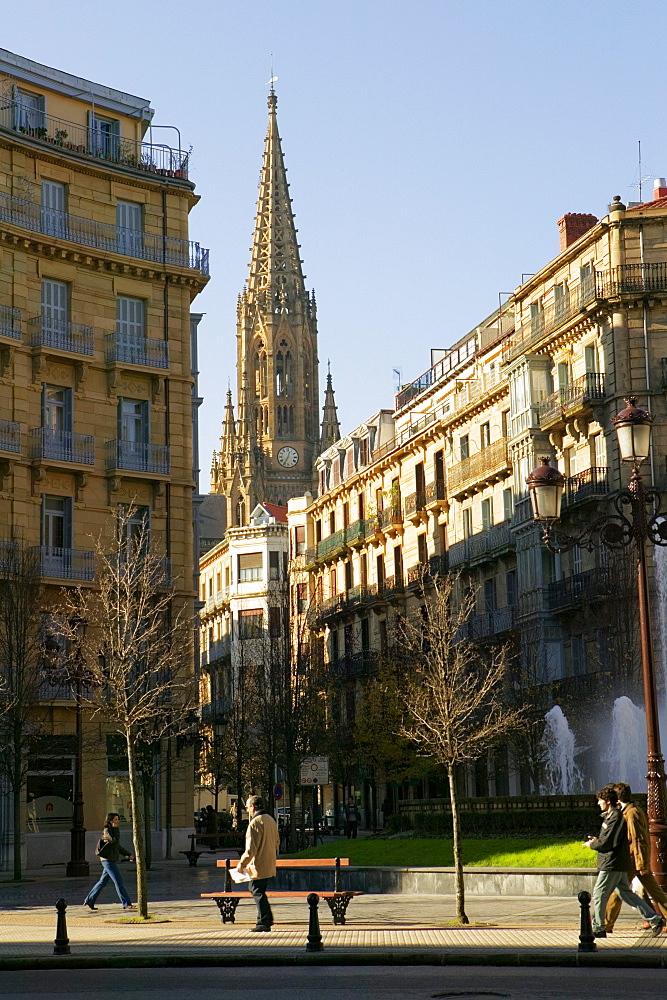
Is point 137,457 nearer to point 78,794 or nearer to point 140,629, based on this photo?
point 140,629

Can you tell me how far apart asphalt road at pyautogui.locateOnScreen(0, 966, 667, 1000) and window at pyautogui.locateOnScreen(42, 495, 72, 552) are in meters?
25.9

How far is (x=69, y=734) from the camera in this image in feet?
130

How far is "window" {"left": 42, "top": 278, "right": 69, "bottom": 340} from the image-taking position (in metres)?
41.0

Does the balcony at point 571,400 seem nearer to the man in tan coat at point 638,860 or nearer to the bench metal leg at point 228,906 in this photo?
the bench metal leg at point 228,906

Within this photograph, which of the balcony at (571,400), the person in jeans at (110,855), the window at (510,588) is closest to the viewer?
the person in jeans at (110,855)

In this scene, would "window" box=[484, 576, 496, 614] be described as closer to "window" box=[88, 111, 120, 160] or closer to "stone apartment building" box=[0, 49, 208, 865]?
"stone apartment building" box=[0, 49, 208, 865]

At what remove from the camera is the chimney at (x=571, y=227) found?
52062mm

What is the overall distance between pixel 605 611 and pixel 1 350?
1841 cm

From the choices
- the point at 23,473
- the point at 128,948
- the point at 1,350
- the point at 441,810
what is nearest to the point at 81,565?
the point at 23,473

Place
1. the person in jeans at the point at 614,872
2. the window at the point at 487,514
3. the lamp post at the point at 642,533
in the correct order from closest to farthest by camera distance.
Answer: the person in jeans at the point at 614,872 → the lamp post at the point at 642,533 → the window at the point at 487,514

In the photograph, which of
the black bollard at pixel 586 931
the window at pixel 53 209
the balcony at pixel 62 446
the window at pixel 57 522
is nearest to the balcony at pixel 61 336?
the balcony at pixel 62 446

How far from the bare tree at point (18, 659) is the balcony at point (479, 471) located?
64.1 ft

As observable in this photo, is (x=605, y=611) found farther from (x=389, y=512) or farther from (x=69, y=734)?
(x=389, y=512)

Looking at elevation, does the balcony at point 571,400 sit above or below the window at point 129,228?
below
